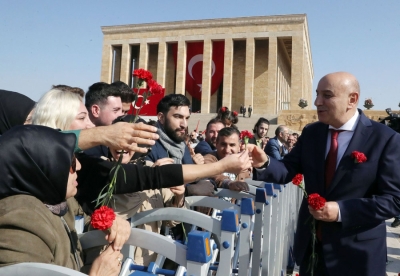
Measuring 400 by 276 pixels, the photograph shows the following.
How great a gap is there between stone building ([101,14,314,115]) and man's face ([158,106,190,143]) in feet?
94.1

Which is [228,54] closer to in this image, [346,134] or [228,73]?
[228,73]

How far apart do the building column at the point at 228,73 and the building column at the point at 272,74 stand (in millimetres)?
3780

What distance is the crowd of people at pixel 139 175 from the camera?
4.12 ft

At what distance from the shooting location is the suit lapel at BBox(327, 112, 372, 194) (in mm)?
2186

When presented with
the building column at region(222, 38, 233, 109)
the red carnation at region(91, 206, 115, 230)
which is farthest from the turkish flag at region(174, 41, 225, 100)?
the red carnation at region(91, 206, 115, 230)

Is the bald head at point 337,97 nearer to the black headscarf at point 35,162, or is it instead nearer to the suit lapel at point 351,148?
the suit lapel at point 351,148

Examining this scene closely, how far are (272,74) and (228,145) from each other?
28944 millimetres

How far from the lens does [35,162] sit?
1.26 meters

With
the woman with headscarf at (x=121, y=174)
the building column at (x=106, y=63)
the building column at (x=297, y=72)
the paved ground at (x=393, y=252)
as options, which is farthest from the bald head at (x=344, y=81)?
the building column at (x=106, y=63)

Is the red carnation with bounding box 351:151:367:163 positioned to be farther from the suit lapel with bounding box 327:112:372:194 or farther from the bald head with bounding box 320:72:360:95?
the bald head with bounding box 320:72:360:95

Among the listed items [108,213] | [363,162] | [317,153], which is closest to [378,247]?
[363,162]

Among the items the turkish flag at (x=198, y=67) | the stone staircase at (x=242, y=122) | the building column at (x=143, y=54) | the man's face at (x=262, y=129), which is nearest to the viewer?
the man's face at (x=262, y=129)

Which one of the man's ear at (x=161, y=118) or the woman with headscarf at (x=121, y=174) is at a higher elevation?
the man's ear at (x=161, y=118)

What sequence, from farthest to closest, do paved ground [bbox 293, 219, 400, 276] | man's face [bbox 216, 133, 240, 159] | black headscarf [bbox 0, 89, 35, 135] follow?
paved ground [bbox 293, 219, 400, 276]
man's face [bbox 216, 133, 240, 159]
black headscarf [bbox 0, 89, 35, 135]
